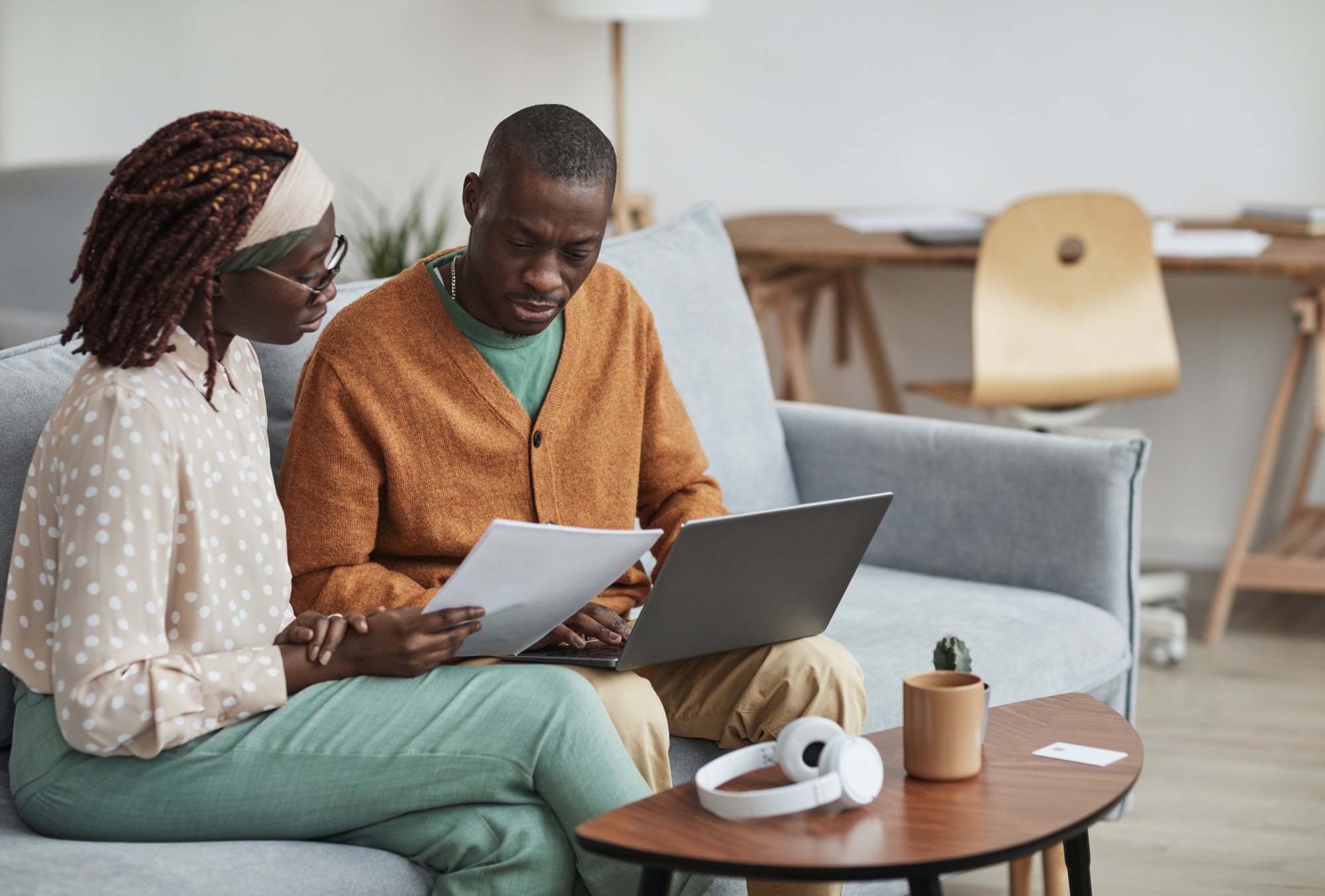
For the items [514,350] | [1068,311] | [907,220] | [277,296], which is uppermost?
[277,296]

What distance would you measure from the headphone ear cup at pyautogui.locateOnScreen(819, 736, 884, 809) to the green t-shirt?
579 mm

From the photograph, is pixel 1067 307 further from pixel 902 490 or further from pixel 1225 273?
pixel 902 490

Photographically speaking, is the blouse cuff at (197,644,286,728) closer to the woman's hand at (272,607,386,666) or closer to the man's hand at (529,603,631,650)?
the woman's hand at (272,607,386,666)

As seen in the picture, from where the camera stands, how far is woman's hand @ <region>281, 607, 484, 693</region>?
1.20m

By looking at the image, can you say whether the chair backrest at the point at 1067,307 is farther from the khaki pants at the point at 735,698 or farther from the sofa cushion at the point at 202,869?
the sofa cushion at the point at 202,869

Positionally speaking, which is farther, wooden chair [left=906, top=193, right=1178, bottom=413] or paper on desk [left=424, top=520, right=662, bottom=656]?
wooden chair [left=906, top=193, right=1178, bottom=413]

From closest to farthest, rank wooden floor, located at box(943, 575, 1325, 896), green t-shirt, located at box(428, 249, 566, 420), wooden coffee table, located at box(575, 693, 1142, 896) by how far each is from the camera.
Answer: wooden coffee table, located at box(575, 693, 1142, 896) → green t-shirt, located at box(428, 249, 566, 420) → wooden floor, located at box(943, 575, 1325, 896)

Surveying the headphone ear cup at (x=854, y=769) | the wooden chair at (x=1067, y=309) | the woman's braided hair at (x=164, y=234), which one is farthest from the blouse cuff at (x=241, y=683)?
the wooden chair at (x=1067, y=309)

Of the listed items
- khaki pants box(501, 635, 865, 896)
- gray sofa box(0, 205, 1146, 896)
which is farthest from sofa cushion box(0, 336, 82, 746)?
khaki pants box(501, 635, 865, 896)

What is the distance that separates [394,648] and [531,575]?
0.14 metres

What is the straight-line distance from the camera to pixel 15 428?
54.4 inches

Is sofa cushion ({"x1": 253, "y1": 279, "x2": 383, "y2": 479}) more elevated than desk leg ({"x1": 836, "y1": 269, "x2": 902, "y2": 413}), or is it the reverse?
sofa cushion ({"x1": 253, "y1": 279, "x2": 383, "y2": 479})

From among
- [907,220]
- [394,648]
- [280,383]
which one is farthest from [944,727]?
[907,220]

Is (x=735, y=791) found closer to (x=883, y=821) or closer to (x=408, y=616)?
(x=883, y=821)
